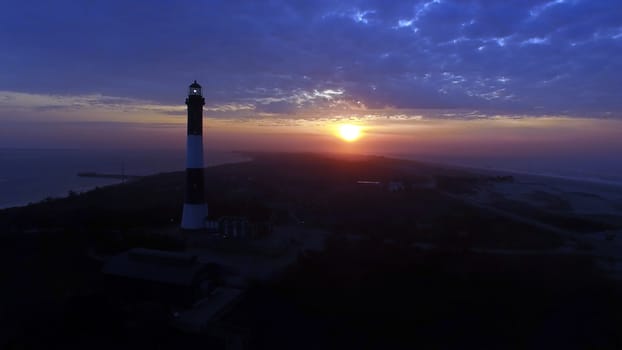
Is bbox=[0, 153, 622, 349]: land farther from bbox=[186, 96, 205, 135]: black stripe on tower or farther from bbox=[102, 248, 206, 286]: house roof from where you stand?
bbox=[186, 96, 205, 135]: black stripe on tower

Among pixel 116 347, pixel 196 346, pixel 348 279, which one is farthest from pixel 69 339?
pixel 348 279

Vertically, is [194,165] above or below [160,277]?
above

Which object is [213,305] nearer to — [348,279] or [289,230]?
[348,279]

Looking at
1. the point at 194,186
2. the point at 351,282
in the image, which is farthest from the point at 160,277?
the point at 194,186

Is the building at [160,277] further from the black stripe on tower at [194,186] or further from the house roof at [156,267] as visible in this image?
the black stripe on tower at [194,186]

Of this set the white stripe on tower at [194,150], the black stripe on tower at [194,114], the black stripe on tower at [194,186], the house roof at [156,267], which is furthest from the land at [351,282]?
the black stripe on tower at [194,114]

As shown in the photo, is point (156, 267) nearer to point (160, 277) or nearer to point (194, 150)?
point (160, 277)

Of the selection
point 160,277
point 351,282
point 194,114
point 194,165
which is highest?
point 194,114
